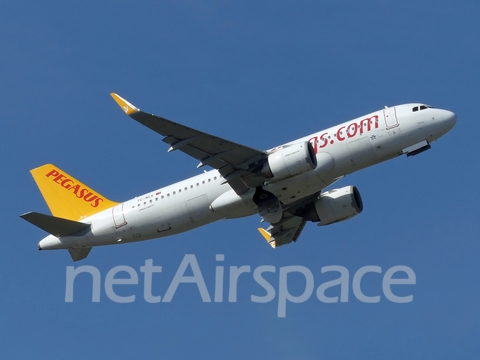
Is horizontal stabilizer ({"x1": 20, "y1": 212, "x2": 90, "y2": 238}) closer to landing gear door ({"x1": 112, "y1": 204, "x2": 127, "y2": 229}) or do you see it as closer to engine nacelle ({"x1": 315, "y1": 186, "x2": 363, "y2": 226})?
landing gear door ({"x1": 112, "y1": 204, "x2": 127, "y2": 229})

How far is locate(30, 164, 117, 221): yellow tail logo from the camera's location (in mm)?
54094

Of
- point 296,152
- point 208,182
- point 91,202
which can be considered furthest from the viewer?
point 91,202

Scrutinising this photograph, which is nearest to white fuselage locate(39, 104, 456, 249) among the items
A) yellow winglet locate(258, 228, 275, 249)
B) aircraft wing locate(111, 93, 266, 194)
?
aircraft wing locate(111, 93, 266, 194)

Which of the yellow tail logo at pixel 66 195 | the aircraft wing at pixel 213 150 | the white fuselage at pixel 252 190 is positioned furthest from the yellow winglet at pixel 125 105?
the yellow tail logo at pixel 66 195

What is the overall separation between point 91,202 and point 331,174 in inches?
653

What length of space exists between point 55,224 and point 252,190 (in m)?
12.8

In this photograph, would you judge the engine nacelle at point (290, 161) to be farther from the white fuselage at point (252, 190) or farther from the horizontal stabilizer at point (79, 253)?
the horizontal stabilizer at point (79, 253)

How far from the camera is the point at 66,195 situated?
181ft

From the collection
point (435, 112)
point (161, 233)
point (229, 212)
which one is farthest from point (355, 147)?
point (161, 233)

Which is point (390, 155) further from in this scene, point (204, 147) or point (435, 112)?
point (204, 147)

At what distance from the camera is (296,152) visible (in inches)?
1828

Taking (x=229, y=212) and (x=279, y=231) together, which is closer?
(x=229, y=212)

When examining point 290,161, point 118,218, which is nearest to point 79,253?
point 118,218

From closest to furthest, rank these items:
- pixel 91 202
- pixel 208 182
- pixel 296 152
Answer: pixel 296 152
pixel 208 182
pixel 91 202
